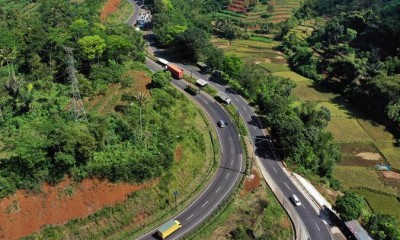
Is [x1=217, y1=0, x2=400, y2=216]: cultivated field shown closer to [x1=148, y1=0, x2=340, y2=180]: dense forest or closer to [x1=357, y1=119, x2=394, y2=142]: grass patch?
[x1=357, y1=119, x2=394, y2=142]: grass patch

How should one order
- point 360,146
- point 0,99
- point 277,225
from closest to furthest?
1. point 277,225
2. point 0,99
3. point 360,146

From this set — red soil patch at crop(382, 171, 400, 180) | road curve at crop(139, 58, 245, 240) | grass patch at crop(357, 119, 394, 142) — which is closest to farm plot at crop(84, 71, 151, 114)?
road curve at crop(139, 58, 245, 240)

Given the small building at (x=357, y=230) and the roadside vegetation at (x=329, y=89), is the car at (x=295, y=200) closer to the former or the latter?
the roadside vegetation at (x=329, y=89)

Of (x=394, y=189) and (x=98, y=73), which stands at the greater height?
(x=98, y=73)

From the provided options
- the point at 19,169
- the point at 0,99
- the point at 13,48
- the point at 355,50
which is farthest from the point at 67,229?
the point at 355,50

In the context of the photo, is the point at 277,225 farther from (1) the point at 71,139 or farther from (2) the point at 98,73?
(2) the point at 98,73

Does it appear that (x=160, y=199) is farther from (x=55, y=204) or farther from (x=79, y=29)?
(x=79, y=29)
